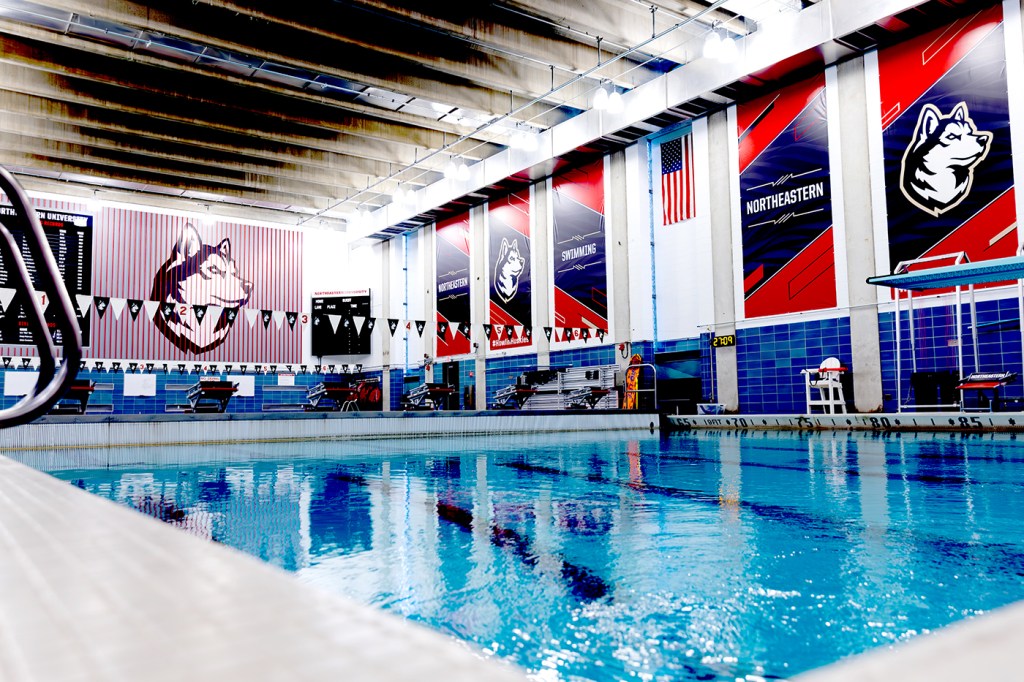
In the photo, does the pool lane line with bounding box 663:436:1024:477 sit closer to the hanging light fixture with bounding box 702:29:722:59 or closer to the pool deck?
the pool deck

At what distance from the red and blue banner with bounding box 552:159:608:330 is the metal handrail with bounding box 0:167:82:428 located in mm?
11792

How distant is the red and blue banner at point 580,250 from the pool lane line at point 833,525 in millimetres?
9910

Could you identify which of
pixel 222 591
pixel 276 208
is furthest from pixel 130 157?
pixel 222 591

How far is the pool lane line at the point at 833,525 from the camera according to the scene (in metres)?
2.03

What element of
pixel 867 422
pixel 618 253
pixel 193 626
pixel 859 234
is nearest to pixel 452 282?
pixel 618 253

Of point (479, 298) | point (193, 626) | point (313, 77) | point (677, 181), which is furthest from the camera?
point (479, 298)

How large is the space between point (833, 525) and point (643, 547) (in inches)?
31.9

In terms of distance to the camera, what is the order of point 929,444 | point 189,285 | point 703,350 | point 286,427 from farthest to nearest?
1. point 189,285
2. point 703,350
3. point 286,427
4. point 929,444

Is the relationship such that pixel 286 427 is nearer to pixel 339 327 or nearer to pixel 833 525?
pixel 833 525

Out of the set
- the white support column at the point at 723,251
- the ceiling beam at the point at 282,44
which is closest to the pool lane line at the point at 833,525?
the white support column at the point at 723,251

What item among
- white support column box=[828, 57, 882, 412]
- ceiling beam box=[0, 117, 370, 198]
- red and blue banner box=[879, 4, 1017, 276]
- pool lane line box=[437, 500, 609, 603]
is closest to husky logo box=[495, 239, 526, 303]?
ceiling beam box=[0, 117, 370, 198]

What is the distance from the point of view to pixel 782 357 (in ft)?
35.7

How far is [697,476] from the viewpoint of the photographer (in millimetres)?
4273

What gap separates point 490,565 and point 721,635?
776 millimetres
